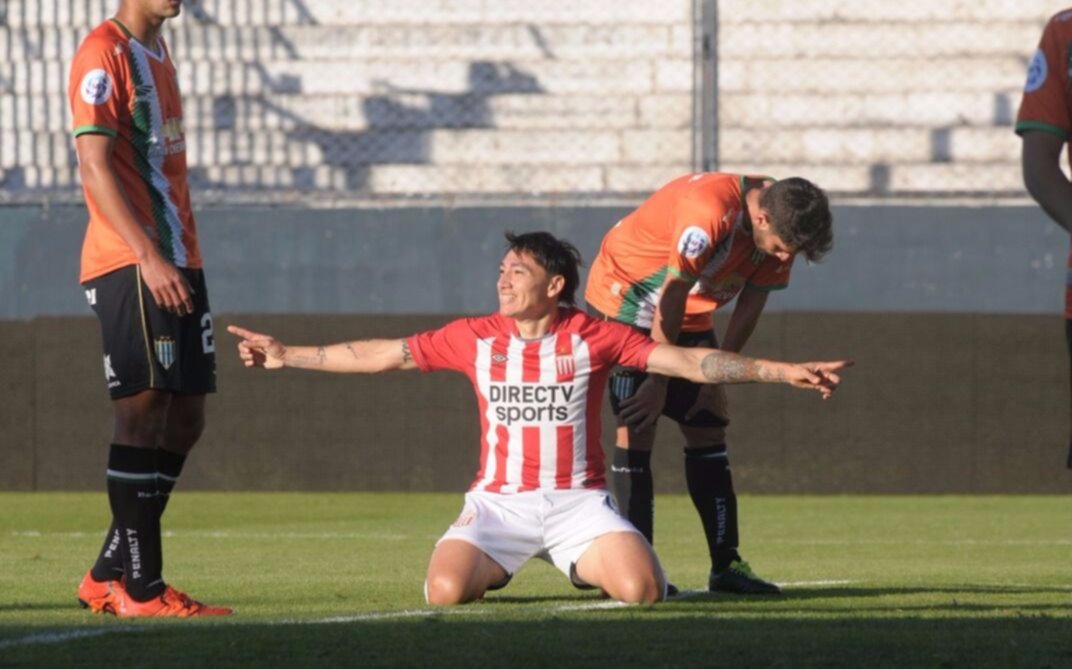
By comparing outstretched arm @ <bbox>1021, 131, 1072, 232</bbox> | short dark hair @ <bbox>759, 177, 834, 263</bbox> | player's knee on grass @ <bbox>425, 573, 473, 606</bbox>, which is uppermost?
outstretched arm @ <bbox>1021, 131, 1072, 232</bbox>

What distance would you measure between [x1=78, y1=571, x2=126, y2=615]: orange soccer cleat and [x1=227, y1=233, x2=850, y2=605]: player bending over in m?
0.85

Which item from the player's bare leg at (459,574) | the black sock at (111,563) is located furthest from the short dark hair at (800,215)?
the black sock at (111,563)

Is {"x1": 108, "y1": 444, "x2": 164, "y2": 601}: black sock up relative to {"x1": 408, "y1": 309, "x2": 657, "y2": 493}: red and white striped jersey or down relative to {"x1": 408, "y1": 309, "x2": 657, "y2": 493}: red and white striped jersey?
down

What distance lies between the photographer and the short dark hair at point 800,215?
628 centimetres

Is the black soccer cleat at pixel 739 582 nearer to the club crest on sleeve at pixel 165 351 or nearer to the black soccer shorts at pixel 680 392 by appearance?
the black soccer shorts at pixel 680 392

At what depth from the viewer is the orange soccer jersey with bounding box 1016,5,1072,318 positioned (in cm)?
471

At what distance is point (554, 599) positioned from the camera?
6.58 metres

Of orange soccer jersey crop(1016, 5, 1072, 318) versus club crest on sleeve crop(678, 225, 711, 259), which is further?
club crest on sleeve crop(678, 225, 711, 259)

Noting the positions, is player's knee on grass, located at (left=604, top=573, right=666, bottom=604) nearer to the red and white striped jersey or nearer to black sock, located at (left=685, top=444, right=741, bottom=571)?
the red and white striped jersey

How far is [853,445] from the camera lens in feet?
42.4

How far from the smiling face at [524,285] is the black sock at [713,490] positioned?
1.15m

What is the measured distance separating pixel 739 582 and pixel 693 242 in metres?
1.18

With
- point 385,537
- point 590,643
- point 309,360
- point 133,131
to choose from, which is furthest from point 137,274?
point 385,537

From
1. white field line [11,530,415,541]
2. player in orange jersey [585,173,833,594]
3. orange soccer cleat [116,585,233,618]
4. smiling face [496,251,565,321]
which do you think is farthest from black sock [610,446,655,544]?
white field line [11,530,415,541]
